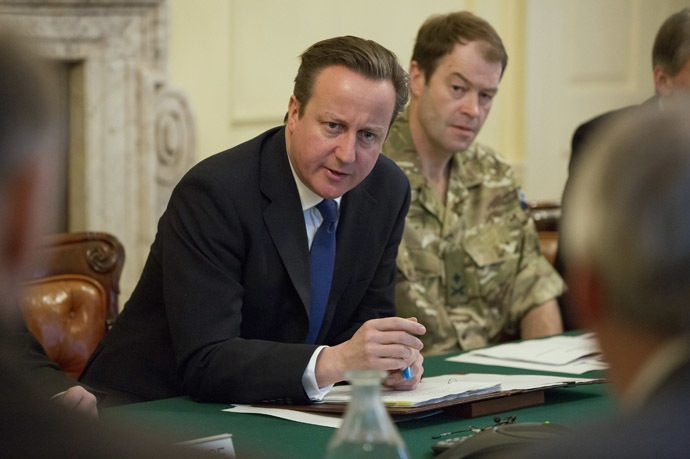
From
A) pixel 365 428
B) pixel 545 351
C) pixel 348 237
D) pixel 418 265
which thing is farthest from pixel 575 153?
pixel 365 428

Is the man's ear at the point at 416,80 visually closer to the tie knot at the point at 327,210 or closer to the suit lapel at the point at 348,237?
the suit lapel at the point at 348,237

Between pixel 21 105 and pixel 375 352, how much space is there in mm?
1193

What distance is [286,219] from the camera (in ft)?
7.45

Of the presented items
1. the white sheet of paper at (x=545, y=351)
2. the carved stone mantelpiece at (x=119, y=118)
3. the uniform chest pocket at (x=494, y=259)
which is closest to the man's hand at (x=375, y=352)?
the white sheet of paper at (x=545, y=351)

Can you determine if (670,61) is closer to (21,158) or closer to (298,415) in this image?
(298,415)

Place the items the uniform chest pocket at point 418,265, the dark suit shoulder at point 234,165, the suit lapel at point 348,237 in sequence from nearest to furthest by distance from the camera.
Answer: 1. the dark suit shoulder at point 234,165
2. the suit lapel at point 348,237
3. the uniform chest pocket at point 418,265

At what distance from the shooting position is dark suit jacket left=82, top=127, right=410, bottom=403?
201 centimetres

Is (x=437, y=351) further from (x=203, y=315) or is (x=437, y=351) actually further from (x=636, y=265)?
(x=636, y=265)

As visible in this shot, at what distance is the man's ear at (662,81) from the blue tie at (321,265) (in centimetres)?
166

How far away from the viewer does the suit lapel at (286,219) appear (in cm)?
225

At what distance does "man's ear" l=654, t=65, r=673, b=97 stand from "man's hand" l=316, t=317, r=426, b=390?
1.95 meters

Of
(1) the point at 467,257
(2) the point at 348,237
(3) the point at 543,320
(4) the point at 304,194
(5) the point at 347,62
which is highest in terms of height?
(5) the point at 347,62

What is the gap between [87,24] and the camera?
4.34 m

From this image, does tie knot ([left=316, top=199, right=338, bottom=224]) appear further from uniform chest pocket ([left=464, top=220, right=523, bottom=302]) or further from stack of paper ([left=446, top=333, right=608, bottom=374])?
uniform chest pocket ([left=464, top=220, right=523, bottom=302])
